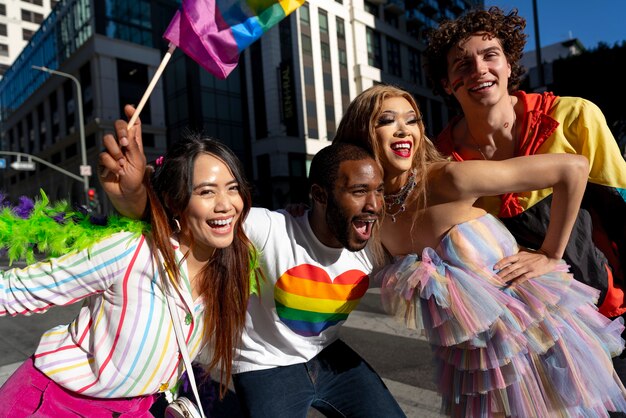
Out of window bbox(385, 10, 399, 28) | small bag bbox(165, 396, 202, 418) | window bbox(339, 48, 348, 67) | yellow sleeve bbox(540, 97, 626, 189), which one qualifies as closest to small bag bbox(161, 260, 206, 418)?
small bag bbox(165, 396, 202, 418)

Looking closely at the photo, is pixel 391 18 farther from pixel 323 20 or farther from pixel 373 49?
pixel 323 20

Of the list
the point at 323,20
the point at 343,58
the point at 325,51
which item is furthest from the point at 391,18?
the point at 325,51

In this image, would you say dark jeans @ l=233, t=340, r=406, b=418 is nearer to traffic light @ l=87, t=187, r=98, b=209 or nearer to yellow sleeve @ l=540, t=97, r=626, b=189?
yellow sleeve @ l=540, t=97, r=626, b=189

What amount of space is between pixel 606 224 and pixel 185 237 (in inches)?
78.0

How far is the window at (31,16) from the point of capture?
208ft

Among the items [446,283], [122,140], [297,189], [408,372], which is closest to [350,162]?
[446,283]

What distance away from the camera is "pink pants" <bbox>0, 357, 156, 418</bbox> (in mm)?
1682

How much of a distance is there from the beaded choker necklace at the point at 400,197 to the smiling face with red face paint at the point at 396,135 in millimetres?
55

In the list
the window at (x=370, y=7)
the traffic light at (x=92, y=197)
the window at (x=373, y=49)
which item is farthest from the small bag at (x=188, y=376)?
the window at (x=370, y=7)

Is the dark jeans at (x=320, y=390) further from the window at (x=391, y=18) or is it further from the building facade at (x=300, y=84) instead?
the window at (x=391, y=18)

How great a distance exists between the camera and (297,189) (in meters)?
31.7

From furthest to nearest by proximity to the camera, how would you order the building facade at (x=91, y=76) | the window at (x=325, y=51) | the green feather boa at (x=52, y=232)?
the window at (x=325, y=51) < the building facade at (x=91, y=76) < the green feather boa at (x=52, y=232)

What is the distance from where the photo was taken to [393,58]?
128 ft

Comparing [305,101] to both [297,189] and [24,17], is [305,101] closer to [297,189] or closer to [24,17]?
[297,189]
